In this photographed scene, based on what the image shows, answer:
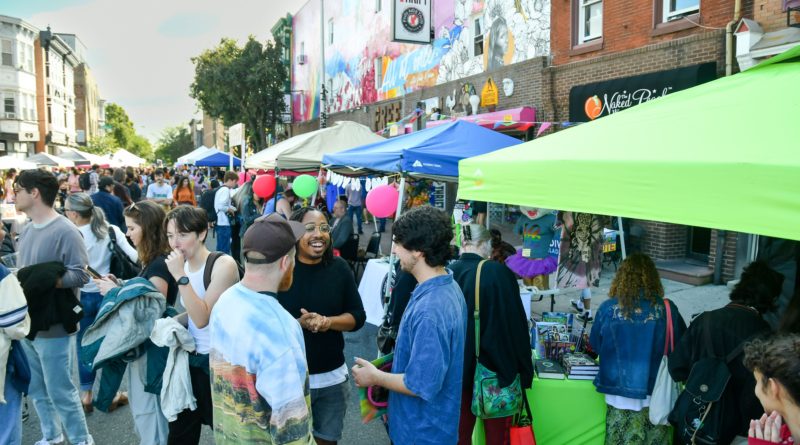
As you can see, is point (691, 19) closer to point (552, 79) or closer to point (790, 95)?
point (552, 79)

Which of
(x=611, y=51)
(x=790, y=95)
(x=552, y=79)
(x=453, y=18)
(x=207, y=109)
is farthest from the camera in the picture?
(x=207, y=109)

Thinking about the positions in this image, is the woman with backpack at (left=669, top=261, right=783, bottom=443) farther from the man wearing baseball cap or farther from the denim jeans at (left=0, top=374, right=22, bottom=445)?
the denim jeans at (left=0, top=374, right=22, bottom=445)

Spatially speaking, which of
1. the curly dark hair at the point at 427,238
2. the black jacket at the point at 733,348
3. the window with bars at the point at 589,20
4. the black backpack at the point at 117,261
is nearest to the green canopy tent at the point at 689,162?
the curly dark hair at the point at 427,238

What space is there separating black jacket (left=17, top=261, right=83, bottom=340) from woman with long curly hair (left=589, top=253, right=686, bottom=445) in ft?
12.5

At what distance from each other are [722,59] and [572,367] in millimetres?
7214

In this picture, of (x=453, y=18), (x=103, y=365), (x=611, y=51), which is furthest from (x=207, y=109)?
(x=103, y=365)

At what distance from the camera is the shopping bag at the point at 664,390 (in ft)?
11.4

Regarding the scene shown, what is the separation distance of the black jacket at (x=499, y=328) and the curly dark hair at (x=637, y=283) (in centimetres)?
77

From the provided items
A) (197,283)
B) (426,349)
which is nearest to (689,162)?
A: (426,349)

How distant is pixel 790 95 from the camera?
95.2 inches

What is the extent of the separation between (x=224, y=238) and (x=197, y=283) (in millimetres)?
8141

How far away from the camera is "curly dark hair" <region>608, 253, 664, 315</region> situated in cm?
350

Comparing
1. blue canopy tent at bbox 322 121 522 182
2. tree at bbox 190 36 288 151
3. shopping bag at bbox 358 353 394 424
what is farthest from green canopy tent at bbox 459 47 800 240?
tree at bbox 190 36 288 151

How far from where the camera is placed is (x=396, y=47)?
20.6 metres
